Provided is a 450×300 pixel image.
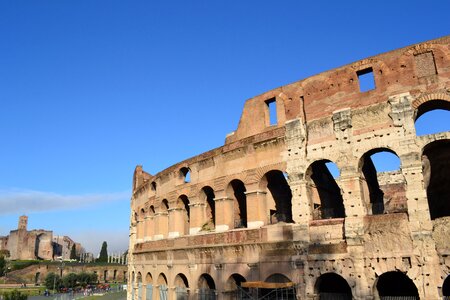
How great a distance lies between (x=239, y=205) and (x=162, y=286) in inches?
247

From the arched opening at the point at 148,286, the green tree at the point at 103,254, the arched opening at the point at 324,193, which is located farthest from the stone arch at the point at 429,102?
the green tree at the point at 103,254

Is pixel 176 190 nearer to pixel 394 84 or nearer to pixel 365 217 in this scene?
pixel 365 217

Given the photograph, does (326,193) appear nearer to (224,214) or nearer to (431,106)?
(224,214)

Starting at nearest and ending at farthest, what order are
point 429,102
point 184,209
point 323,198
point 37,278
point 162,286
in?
point 429,102 < point 323,198 < point 184,209 < point 162,286 < point 37,278

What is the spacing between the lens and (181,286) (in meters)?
17.9

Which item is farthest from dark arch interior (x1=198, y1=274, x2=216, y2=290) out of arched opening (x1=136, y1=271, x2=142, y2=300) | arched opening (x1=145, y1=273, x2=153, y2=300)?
arched opening (x1=136, y1=271, x2=142, y2=300)

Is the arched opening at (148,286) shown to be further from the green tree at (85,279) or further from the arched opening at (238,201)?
the green tree at (85,279)

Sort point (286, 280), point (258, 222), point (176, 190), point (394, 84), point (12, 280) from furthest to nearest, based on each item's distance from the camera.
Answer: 1. point (12, 280)
2. point (176, 190)
3. point (258, 222)
4. point (286, 280)
5. point (394, 84)

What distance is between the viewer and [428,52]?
11789mm

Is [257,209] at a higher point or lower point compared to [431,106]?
lower

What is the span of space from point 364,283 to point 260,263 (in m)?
3.76

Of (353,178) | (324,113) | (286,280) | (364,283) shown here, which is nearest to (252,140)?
(324,113)

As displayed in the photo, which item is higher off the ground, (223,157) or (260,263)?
(223,157)

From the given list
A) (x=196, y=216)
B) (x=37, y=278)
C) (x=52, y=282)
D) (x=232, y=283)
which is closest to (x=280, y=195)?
(x=196, y=216)
